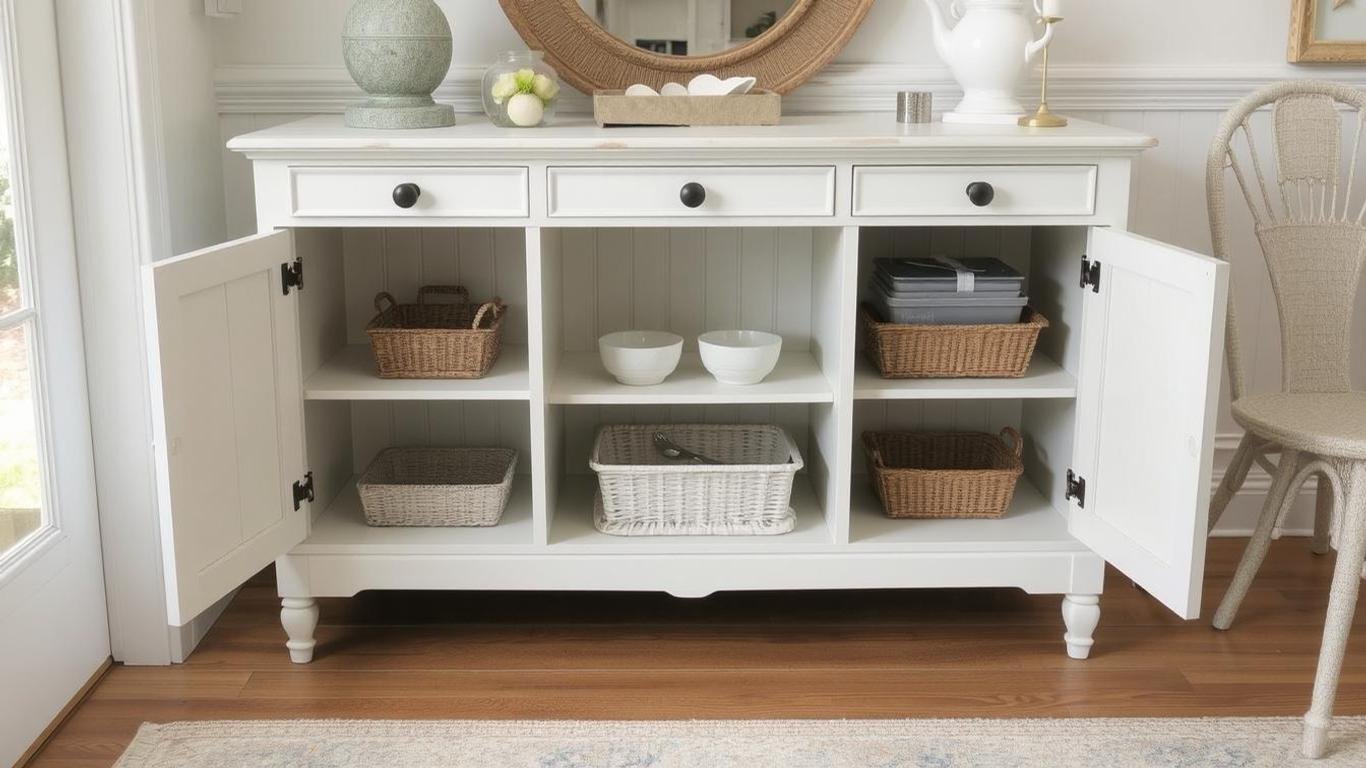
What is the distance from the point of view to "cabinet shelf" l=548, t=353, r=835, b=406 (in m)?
2.34

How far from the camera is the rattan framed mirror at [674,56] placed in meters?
2.56

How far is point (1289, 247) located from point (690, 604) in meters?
1.39

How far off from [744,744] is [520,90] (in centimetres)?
123

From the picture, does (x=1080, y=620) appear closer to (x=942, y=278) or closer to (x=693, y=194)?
(x=942, y=278)

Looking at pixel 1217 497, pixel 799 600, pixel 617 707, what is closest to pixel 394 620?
pixel 617 707

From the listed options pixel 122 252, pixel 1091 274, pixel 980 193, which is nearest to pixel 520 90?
pixel 122 252

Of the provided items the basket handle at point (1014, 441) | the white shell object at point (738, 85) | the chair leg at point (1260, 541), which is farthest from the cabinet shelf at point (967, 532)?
the white shell object at point (738, 85)

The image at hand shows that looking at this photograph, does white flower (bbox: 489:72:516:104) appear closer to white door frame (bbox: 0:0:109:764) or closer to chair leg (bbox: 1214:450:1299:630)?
white door frame (bbox: 0:0:109:764)

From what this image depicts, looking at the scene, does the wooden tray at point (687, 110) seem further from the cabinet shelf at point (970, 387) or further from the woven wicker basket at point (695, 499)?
the woven wicker basket at point (695, 499)

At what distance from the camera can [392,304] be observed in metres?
2.63

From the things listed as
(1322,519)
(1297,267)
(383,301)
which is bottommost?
(1322,519)

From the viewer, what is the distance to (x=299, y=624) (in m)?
2.32

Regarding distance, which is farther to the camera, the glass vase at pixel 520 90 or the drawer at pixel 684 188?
the glass vase at pixel 520 90

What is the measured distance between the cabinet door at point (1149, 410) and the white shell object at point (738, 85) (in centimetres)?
70
